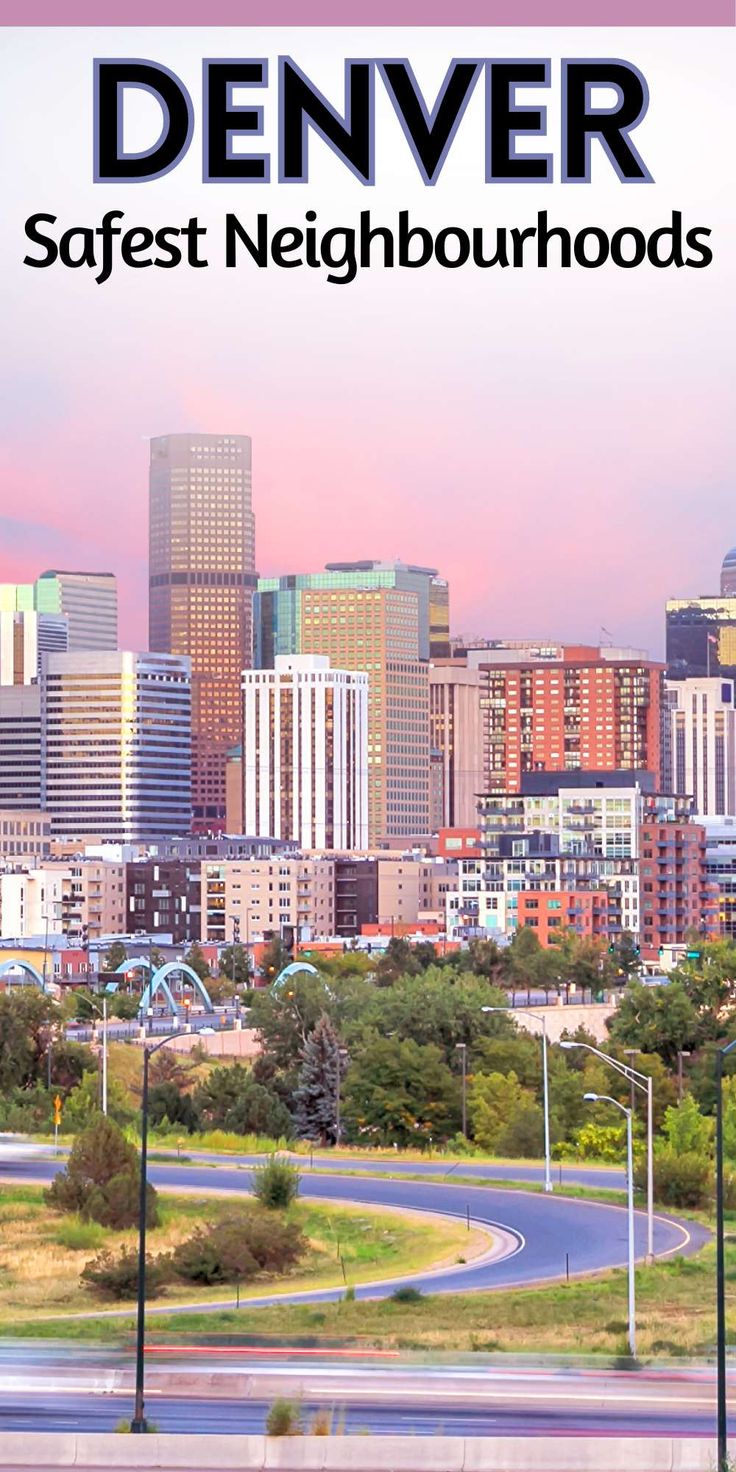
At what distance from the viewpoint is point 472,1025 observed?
60.1m

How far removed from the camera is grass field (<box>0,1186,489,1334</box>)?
32094 millimetres

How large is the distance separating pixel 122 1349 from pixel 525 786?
391 ft

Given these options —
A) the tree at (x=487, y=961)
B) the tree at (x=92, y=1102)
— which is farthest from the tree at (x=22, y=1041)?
the tree at (x=487, y=961)

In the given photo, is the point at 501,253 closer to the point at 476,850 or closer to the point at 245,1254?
the point at 245,1254

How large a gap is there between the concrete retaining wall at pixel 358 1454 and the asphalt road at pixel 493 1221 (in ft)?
37.2

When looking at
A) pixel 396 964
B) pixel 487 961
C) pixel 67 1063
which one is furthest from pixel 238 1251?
pixel 487 961

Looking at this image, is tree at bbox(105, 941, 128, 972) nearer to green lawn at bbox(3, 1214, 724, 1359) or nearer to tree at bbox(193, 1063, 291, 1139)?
tree at bbox(193, 1063, 291, 1139)

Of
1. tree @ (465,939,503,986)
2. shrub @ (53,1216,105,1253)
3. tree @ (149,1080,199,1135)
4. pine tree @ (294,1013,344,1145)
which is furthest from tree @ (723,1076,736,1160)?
tree @ (465,939,503,986)

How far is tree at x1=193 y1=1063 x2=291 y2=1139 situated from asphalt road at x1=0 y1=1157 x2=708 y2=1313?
977 centimetres

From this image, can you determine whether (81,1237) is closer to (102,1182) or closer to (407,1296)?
(102,1182)

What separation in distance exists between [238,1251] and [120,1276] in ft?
6.25

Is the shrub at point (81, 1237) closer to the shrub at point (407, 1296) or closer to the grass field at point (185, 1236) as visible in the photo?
the grass field at point (185, 1236)

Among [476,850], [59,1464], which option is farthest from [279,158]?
[476,850]

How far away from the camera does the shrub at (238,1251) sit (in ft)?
109
